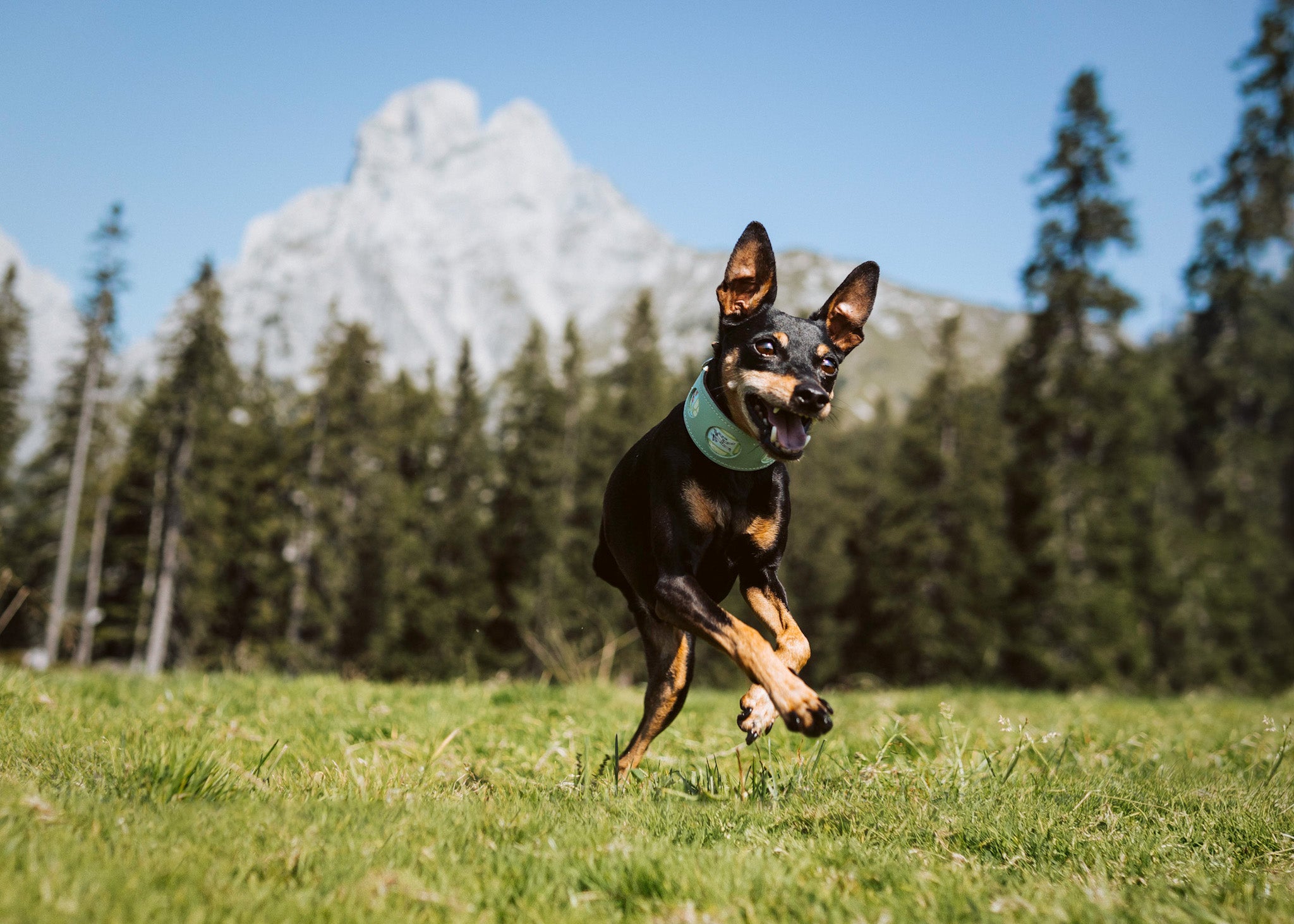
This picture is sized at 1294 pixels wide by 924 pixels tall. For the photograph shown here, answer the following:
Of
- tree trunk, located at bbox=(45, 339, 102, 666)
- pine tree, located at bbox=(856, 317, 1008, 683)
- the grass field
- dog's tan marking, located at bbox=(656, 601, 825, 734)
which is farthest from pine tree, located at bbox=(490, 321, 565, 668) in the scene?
dog's tan marking, located at bbox=(656, 601, 825, 734)

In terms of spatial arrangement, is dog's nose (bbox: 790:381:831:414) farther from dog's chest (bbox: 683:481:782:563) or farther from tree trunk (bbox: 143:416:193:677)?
tree trunk (bbox: 143:416:193:677)

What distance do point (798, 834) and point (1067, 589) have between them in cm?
3034

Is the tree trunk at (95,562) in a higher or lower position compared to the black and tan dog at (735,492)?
lower

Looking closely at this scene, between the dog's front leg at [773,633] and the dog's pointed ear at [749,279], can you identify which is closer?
the dog's front leg at [773,633]

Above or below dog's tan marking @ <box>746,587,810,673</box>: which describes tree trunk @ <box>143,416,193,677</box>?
below

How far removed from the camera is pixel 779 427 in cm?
365

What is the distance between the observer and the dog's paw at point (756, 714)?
3.52m

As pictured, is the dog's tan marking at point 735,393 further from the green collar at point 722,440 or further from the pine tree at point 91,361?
the pine tree at point 91,361

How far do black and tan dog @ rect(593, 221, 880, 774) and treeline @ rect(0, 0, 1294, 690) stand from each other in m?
23.6

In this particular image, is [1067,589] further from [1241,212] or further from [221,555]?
[221,555]

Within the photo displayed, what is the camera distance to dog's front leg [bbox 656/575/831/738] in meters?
3.18

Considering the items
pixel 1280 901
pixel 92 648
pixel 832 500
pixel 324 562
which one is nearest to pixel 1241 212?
pixel 832 500

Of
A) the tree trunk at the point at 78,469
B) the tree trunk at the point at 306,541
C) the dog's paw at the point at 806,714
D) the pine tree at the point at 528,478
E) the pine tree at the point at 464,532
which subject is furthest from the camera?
the pine tree at the point at 528,478

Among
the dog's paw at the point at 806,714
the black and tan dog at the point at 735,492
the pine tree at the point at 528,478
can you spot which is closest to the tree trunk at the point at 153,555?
the pine tree at the point at 528,478
